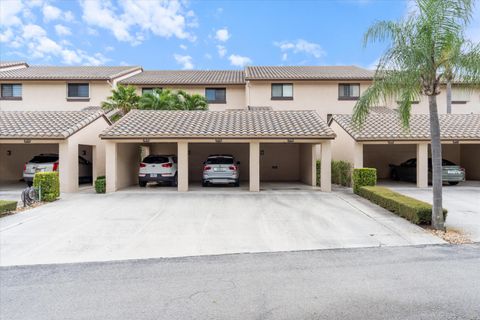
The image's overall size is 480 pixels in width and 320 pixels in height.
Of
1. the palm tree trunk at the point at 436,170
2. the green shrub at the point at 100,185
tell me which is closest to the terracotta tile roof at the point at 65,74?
the green shrub at the point at 100,185

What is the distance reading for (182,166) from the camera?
16.2 metres

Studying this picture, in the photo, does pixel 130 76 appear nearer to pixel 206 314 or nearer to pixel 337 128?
pixel 337 128

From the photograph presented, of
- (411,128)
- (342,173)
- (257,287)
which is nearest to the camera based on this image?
(257,287)

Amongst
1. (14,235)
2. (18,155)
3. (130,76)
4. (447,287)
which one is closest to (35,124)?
(18,155)

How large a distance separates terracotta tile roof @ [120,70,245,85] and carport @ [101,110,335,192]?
20.8 ft

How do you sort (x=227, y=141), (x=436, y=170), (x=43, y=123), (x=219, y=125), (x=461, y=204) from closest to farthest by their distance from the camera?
(x=436, y=170)
(x=461, y=204)
(x=227, y=141)
(x=43, y=123)
(x=219, y=125)

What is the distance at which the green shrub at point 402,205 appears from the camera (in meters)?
9.42

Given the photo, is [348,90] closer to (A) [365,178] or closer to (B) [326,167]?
(B) [326,167]

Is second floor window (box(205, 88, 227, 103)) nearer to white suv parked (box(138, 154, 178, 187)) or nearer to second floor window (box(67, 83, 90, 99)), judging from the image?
second floor window (box(67, 83, 90, 99))

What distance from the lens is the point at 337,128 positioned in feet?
67.2

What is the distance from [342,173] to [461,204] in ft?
20.9

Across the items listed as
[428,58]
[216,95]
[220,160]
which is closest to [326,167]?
[220,160]

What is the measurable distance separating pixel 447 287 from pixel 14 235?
→ 9641mm

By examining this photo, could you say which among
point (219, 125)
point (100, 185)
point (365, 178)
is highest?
point (219, 125)
